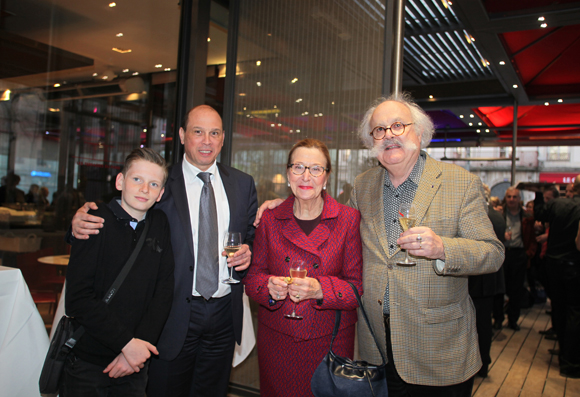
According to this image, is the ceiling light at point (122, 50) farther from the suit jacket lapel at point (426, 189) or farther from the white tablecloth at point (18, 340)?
the suit jacket lapel at point (426, 189)

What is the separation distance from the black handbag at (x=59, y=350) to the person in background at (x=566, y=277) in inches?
194

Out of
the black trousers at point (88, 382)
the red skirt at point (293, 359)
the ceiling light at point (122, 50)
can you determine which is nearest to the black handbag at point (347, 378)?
the red skirt at point (293, 359)

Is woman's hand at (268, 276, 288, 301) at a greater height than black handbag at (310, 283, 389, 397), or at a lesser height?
greater

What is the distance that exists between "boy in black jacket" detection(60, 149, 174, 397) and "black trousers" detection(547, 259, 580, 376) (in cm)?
464

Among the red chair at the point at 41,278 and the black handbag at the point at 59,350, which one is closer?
the black handbag at the point at 59,350

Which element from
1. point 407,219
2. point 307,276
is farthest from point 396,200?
point 307,276

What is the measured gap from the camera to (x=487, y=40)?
19.1ft

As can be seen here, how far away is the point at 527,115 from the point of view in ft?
34.1

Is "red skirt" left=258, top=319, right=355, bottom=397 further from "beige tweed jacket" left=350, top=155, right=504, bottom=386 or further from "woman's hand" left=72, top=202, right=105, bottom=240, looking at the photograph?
"woman's hand" left=72, top=202, right=105, bottom=240

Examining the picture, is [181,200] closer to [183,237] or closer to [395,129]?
[183,237]

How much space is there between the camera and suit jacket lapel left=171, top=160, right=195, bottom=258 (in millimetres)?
2229

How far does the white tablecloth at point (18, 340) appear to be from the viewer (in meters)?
2.15

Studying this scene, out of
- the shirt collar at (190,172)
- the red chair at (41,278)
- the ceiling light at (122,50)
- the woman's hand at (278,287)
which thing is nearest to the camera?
the woman's hand at (278,287)

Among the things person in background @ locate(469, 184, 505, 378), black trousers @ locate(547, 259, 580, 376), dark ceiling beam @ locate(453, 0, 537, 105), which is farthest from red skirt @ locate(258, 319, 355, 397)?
dark ceiling beam @ locate(453, 0, 537, 105)
